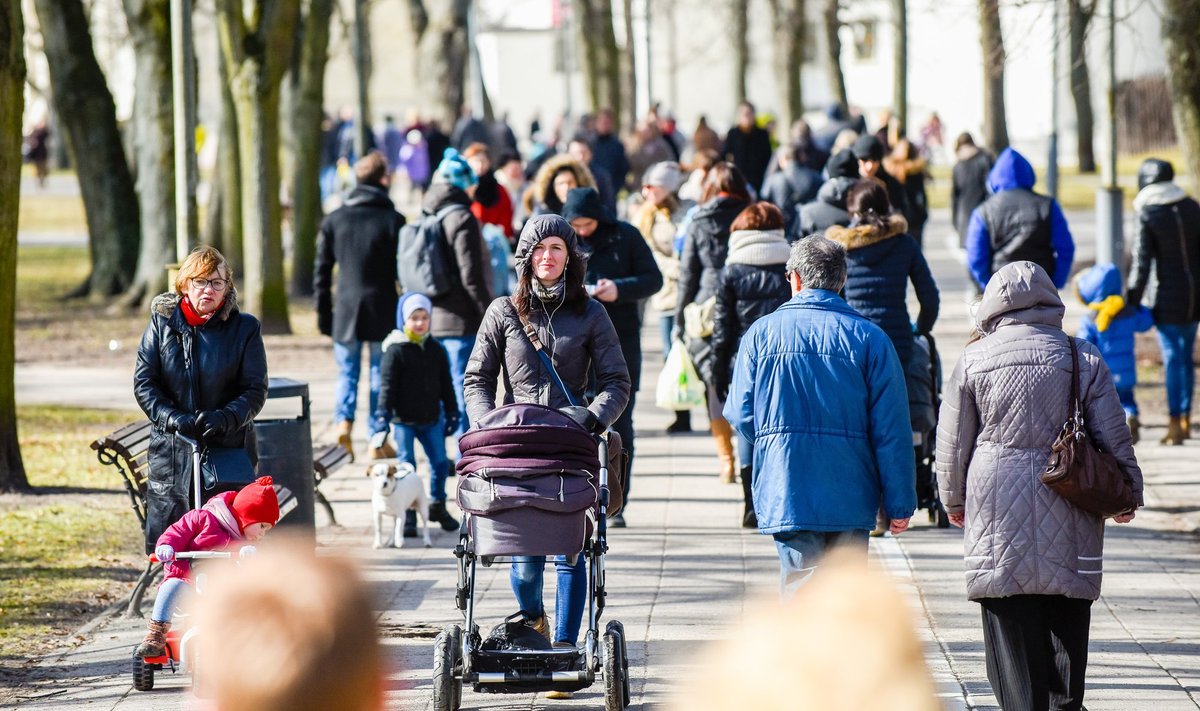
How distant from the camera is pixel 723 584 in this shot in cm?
901

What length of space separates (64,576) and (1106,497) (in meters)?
5.56

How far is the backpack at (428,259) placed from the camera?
38.1 ft

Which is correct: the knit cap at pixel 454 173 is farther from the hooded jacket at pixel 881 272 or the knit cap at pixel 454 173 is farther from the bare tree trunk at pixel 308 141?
the bare tree trunk at pixel 308 141

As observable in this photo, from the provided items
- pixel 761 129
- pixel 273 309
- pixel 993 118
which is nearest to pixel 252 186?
pixel 273 309

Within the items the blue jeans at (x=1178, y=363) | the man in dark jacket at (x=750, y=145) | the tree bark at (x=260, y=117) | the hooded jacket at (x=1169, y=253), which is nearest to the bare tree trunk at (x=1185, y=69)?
the hooded jacket at (x=1169, y=253)

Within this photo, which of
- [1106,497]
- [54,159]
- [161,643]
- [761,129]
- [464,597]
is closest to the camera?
[1106,497]

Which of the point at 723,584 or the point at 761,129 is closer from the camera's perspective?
the point at 723,584

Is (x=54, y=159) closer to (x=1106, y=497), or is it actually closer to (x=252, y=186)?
(x=252, y=186)

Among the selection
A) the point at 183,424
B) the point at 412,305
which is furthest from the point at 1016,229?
the point at 183,424

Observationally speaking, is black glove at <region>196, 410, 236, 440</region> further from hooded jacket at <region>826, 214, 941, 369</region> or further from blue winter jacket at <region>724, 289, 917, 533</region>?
hooded jacket at <region>826, 214, 941, 369</region>

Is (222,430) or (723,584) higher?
(222,430)

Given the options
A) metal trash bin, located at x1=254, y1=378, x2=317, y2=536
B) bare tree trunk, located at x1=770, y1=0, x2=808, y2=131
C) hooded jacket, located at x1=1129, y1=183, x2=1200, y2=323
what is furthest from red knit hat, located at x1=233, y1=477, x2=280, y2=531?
bare tree trunk, located at x1=770, y1=0, x2=808, y2=131

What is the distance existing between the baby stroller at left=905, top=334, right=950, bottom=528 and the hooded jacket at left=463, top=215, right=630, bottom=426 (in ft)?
9.89

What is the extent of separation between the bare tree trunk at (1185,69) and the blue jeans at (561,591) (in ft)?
36.6
